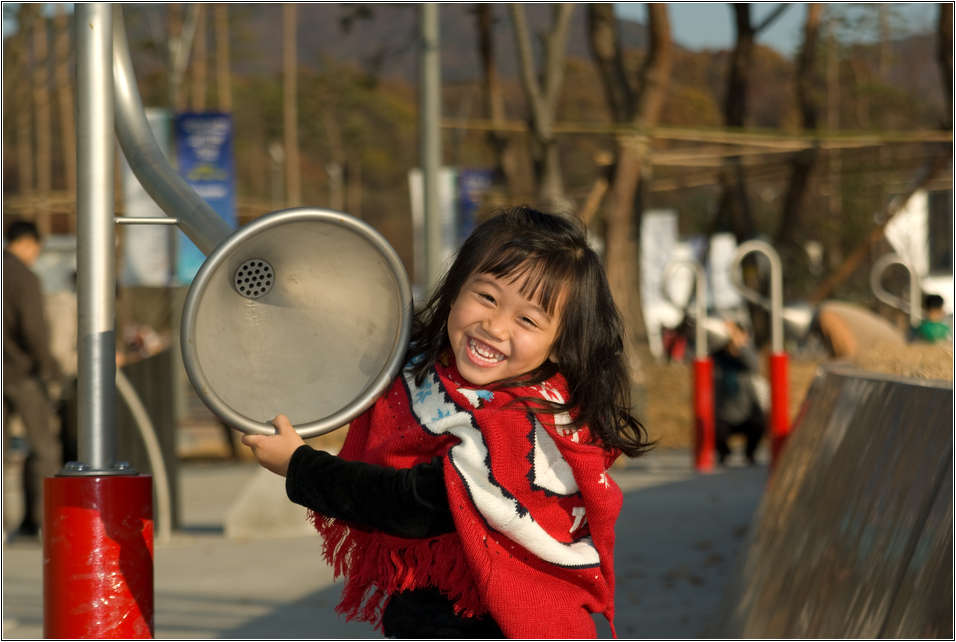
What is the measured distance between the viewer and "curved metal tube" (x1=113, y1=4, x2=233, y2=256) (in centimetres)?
255

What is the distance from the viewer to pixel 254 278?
2471 millimetres

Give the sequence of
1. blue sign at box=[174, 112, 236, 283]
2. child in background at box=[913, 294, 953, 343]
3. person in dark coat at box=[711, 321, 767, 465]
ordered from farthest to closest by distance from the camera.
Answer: blue sign at box=[174, 112, 236, 283] < person in dark coat at box=[711, 321, 767, 465] < child in background at box=[913, 294, 953, 343]

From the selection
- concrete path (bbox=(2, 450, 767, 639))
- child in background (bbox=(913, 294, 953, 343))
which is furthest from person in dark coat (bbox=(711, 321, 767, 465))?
concrete path (bbox=(2, 450, 767, 639))

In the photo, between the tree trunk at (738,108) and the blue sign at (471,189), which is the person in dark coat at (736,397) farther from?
the blue sign at (471,189)

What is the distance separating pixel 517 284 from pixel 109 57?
0.75 m

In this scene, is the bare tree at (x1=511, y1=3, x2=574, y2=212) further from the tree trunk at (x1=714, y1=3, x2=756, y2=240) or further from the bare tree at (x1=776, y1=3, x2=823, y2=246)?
the bare tree at (x1=776, y1=3, x2=823, y2=246)

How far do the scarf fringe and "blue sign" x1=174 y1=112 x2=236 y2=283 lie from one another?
13.0 m

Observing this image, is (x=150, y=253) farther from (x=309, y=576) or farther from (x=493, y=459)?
(x=493, y=459)

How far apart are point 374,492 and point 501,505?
198 mm

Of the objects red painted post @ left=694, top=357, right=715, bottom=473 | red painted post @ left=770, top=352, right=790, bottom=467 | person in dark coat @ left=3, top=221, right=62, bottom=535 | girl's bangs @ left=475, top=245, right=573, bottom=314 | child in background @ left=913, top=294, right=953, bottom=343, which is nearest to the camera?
girl's bangs @ left=475, top=245, right=573, bottom=314

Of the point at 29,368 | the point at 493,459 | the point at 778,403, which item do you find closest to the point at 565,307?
the point at 493,459

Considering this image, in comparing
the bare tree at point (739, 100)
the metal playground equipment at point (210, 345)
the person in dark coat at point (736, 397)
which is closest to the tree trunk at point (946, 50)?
the person in dark coat at point (736, 397)

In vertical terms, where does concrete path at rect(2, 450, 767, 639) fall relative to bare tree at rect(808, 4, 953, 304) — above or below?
below

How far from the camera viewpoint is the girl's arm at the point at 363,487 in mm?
2428
